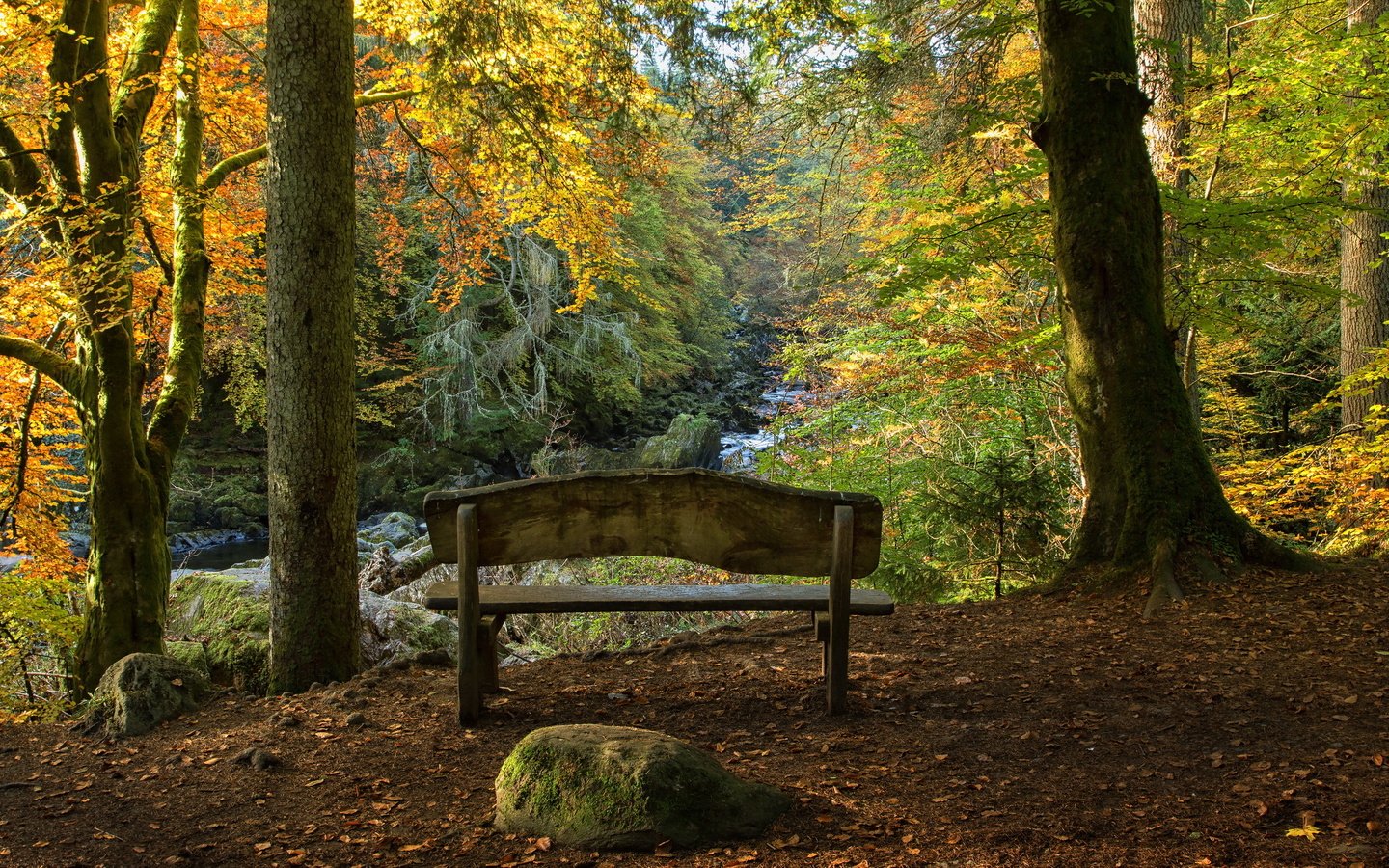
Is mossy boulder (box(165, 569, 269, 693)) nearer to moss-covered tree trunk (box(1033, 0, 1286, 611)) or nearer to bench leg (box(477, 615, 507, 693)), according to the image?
bench leg (box(477, 615, 507, 693))

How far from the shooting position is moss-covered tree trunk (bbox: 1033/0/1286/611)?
502 centimetres

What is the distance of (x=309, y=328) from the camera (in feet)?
14.5

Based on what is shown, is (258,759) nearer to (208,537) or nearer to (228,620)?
(228,620)

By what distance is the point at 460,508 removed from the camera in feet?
11.1

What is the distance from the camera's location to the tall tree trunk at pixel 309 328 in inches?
174

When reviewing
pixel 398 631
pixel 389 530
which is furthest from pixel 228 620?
pixel 389 530

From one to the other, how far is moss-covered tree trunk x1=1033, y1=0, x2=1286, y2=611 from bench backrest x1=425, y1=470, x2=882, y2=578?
7.85 feet

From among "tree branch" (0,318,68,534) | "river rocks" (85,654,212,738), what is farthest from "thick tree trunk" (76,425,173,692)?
"river rocks" (85,654,212,738)

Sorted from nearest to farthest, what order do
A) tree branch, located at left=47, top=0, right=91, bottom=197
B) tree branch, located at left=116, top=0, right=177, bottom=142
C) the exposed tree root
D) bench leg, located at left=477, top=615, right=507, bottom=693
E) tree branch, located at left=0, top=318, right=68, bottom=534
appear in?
bench leg, located at left=477, top=615, right=507, bottom=693
the exposed tree root
tree branch, located at left=47, top=0, right=91, bottom=197
tree branch, located at left=116, top=0, right=177, bottom=142
tree branch, located at left=0, top=318, right=68, bottom=534

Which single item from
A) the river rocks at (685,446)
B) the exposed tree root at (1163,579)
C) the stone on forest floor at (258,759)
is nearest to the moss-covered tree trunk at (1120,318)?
the exposed tree root at (1163,579)

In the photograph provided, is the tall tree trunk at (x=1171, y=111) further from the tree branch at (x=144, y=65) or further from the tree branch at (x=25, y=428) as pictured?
the tree branch at (x=25, y=428)

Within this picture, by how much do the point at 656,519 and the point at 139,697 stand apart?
2.60 meters

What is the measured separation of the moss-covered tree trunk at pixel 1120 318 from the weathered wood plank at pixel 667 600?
7.13 ft

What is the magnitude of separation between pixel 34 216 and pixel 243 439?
15403mm
